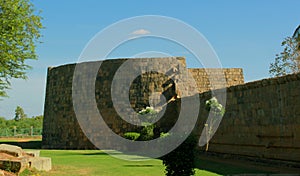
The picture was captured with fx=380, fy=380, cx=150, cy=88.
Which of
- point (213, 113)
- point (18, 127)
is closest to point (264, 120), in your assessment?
point (213, 113)

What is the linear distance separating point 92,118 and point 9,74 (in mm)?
10883

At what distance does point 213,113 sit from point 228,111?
0.98 meters

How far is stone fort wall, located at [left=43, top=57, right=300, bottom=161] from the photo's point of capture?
38.3ft

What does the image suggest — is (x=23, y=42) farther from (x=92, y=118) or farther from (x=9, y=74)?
(x=92, y=118)

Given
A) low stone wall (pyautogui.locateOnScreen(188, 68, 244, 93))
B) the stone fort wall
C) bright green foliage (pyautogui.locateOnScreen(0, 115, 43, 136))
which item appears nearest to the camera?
the stone fort wall

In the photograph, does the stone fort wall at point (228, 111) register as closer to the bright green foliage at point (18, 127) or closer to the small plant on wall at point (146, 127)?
the small plant on wall at point (146, 127)

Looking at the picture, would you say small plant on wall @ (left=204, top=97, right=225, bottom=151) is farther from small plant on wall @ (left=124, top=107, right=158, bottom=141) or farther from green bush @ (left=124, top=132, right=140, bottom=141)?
green bush @ (left=124, top=132, right=140, bottom=141)

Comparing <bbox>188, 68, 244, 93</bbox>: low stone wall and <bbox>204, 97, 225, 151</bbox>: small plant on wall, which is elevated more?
<bbox>188, 68, 244, 93</bbox>: low stone wall

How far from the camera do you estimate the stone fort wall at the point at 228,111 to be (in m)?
11.7

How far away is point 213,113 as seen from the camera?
16594 millimetres

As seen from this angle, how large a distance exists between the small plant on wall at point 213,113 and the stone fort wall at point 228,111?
0.31m

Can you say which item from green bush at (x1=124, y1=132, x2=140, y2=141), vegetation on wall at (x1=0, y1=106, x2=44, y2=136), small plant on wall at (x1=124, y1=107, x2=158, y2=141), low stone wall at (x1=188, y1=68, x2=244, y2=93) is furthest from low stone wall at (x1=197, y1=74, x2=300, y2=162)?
vegetation on wall at (x1=0, y1=106, x2=44, y2=136)

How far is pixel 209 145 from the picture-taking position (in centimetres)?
1781

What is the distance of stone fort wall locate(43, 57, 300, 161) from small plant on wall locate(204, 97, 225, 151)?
31 cm
